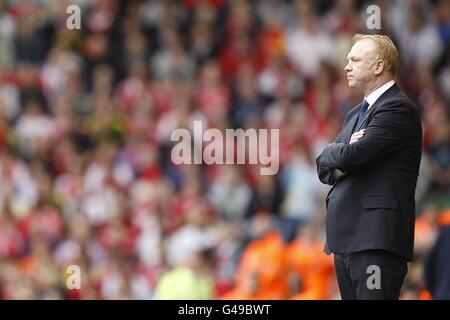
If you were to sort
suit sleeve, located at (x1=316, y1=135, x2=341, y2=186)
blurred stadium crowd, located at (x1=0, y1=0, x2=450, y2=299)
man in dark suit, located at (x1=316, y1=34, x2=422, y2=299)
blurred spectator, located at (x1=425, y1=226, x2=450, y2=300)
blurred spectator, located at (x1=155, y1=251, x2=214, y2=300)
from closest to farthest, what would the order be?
man in dark suit, located at (x1=316, y1=34, x2=422, y2=299) < suit sleeve, located at (x1=316, y1=135, x2=341, y2=186) < blurred spectator, located at (x1=425, y1=226, x2=450, y2=300) < blurred spectator, located at (x1=155, y1=251, x2=214, y2=300) < blurred stadium crowd, located at (x1=0, y1=0, x2=450, y2=299)

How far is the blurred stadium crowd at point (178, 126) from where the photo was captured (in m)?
9.51

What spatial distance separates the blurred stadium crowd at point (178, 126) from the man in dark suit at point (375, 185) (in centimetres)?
346

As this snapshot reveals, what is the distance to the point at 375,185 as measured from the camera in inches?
185

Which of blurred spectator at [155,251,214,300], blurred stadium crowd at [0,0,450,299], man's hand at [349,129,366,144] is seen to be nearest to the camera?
man's hand at [349,129,366,144]

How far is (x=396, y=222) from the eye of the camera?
4.66 m

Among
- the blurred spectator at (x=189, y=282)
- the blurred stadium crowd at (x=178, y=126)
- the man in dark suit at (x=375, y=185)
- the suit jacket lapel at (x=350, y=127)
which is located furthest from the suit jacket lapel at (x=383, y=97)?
the blurred spectator at (x=189, y=282)

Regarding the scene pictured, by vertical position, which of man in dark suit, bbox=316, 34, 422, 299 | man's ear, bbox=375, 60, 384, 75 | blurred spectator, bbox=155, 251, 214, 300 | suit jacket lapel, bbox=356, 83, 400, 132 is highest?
man's ear, bbox=375, 60, 384, 75

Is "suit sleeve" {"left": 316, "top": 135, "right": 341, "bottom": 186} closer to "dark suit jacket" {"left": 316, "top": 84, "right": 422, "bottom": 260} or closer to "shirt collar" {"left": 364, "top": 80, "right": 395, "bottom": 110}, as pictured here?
"dark suit jacket" {"left": 316, "top": 84, "right": 422, "bottom": 260}

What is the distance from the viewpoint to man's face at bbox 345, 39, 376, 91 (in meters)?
4.75

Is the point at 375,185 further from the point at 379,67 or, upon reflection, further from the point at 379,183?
the point at 379,67

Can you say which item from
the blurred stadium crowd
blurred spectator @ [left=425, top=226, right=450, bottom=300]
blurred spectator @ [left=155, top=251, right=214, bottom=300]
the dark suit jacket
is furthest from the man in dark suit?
blurred spectator @ [left=155, top=251, right=214, bottom=300]

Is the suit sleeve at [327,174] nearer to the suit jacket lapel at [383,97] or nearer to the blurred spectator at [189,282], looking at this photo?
the suit jacket lapel at [383,97]

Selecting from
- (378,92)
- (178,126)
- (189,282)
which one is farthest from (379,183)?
(178,126)
